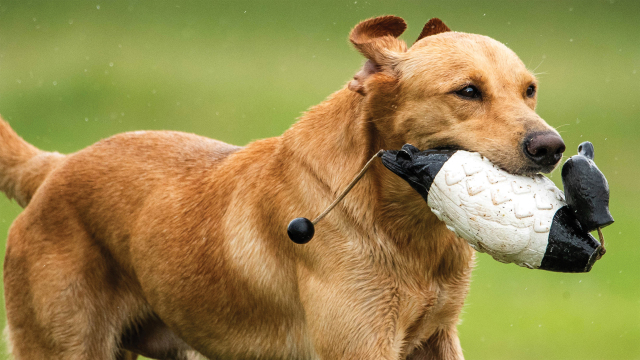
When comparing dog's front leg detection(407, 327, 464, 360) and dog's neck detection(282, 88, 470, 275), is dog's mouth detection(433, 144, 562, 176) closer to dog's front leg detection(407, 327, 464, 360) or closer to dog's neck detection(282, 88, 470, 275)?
dog's neck detection(282, 88, 470, 275)

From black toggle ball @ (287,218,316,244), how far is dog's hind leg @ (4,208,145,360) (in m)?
1.55

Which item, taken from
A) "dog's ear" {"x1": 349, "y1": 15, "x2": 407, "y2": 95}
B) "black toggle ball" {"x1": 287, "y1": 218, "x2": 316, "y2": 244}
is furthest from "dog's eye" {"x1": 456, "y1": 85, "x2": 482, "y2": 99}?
"black toggle ball" {"x1": 287, "y1": 218, "x2": 316, "y2": 244}

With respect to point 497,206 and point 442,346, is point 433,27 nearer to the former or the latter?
point 497,206

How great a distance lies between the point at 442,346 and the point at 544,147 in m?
1.34

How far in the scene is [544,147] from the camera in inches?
124

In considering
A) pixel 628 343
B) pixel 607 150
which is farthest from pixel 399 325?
pixel 607 150

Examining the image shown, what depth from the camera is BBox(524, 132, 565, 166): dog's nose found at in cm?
316

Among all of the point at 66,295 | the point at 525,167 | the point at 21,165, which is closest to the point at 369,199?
the point at 525,167

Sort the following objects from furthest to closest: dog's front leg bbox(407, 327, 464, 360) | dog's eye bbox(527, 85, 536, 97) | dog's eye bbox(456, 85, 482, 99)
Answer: dog's front leg bbox(407, 327, 464, 360)
dog's eye bbox(527, 85, 536, 97)
dog's eye bbox(456, 85, 482, 99)

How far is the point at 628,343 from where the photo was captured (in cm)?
889

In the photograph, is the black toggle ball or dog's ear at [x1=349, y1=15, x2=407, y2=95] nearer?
the black toggle ball

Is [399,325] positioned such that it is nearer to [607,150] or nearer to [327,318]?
[327,318]

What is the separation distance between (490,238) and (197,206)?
5.76ft

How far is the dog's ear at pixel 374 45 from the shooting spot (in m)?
3.69
